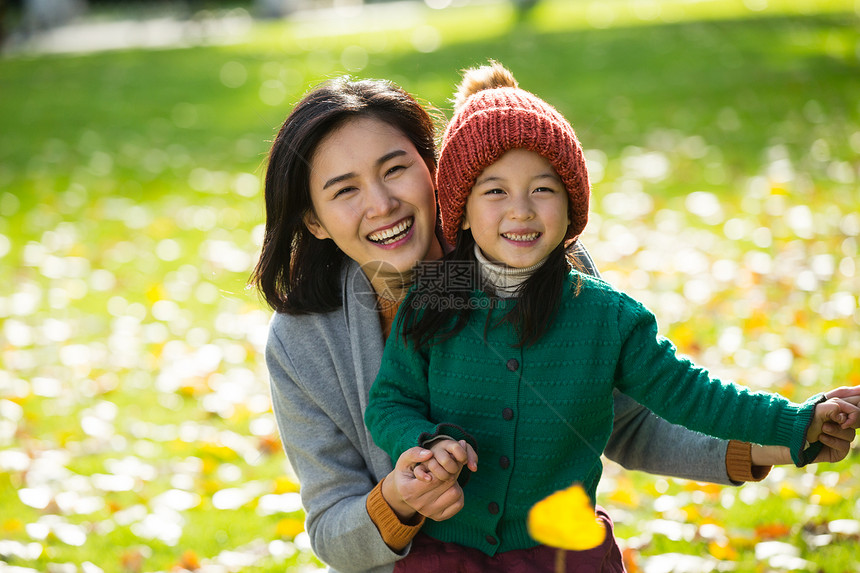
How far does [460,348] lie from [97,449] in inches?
104

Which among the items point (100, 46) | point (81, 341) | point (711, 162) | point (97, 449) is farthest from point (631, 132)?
point (100, 46)

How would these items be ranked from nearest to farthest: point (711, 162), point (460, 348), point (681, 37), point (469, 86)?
point (460, 348)
point (469, 86)
point (711, 162)
point (681, 37)

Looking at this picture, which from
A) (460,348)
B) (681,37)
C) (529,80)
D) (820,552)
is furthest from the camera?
(681,37)

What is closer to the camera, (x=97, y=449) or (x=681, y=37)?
(x=97, y=449)

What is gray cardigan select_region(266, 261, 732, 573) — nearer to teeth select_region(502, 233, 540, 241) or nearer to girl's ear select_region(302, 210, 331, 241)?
girl's ear select_region(302, 210, 331, 241)

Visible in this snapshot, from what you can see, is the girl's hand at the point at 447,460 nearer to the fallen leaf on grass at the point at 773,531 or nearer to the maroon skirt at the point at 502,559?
the maroon skirt at the point at 502,559

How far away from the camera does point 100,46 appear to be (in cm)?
1612

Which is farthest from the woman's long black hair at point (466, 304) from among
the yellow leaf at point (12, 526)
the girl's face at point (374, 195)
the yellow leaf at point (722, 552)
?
the yellow leaf at point (12, 526)

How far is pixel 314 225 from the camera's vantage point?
2.21 metres

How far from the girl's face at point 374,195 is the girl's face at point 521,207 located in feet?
1.04

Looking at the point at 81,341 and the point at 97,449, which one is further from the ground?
the point at 81,341

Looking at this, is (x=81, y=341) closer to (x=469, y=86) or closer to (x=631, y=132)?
(x=469, y=86)

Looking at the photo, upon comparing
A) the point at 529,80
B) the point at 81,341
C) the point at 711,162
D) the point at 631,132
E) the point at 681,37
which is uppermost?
the point at 681,37

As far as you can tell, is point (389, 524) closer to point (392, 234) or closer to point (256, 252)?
point (392, 234)
